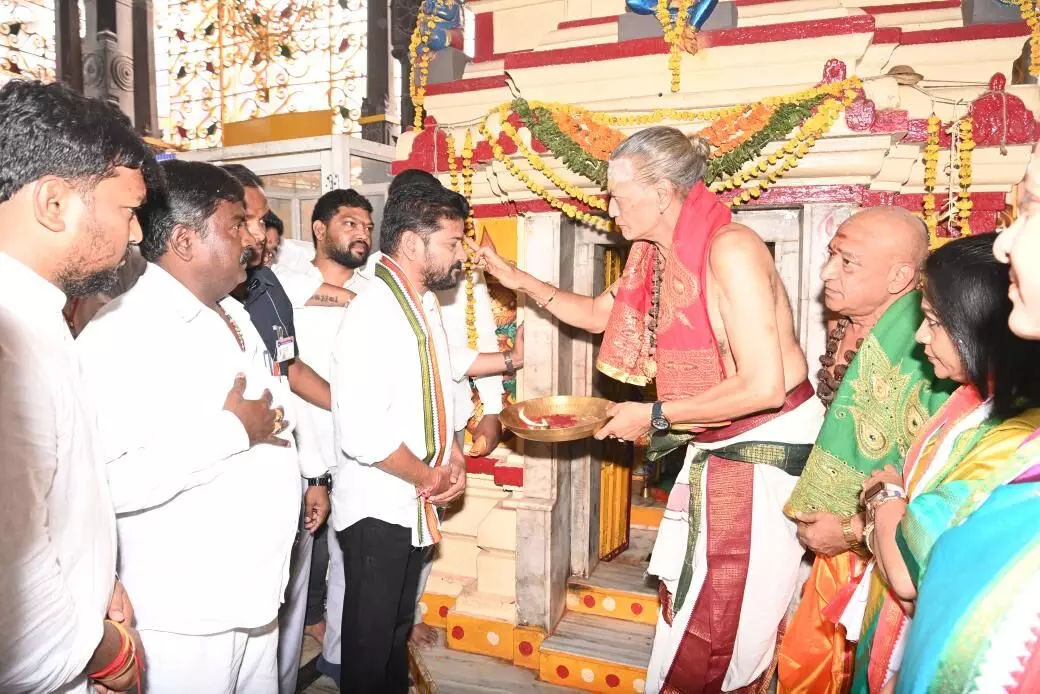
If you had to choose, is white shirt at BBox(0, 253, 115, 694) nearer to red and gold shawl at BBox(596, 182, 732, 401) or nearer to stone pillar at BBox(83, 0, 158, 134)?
red and gold shawl at BBox(596, 182, 732, 401)

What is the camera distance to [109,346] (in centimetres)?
176

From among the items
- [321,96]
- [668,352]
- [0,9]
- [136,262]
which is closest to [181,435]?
[136,262]

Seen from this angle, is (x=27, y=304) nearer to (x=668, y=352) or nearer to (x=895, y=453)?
(x=668, y=352)

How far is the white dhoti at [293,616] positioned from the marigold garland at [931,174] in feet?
10.2

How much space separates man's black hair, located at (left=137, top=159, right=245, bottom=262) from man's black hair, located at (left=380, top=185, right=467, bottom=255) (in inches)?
30.8

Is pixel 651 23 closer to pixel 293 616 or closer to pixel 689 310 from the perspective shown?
pixel 689 310

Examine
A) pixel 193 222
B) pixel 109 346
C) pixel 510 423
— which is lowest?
pixel 510 423

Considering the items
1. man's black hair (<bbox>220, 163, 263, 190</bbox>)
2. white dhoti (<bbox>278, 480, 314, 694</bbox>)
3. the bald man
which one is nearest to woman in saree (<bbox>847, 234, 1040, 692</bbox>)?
the bald man

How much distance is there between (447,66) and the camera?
4.02 meters

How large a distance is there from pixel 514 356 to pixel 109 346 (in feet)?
6.85

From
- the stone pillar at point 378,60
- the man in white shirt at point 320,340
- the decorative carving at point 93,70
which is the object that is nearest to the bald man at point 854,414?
the man in white shirt at point 320,340

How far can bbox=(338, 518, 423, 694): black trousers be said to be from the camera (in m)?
2.66

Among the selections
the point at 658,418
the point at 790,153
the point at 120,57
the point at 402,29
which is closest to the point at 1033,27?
the point at 790,153

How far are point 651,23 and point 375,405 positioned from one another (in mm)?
2378
